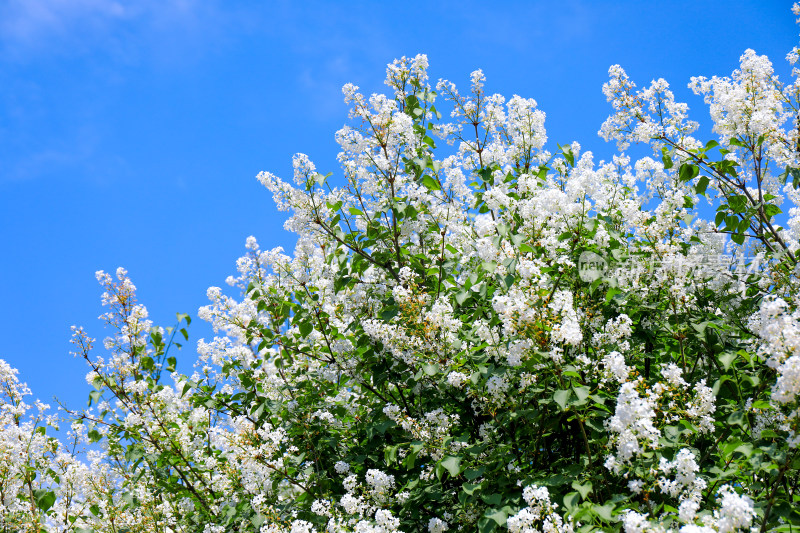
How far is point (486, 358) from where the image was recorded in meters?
4.69

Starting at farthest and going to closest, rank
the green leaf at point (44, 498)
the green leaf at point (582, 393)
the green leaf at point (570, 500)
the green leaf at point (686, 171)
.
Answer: the green leaf at point (44, 498)
the green leaf at point (686, 171)
the green leaf at point (582, 393)
the green leaf at point (570, 500)

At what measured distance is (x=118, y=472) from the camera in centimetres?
678

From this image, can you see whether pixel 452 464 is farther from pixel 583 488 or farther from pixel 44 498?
pixel 44 498

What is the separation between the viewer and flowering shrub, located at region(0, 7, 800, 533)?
394cm

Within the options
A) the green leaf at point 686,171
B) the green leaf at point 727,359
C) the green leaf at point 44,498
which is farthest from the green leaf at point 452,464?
the green leaf at point 44,498

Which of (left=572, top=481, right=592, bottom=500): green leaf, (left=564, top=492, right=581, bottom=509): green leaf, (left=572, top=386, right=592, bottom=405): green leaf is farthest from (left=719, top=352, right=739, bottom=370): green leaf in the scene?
(left=564, top=492, right=581, bottom=509): green leaf

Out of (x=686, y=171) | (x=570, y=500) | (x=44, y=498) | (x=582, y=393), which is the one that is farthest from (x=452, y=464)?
(x=44, y=498)

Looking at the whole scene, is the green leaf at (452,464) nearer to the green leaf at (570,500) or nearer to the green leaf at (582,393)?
the green leaf at (570,500)

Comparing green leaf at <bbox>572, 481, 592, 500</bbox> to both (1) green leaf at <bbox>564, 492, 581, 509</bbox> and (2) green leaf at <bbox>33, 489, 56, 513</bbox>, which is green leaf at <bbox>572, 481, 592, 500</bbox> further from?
(2) green leaf at <bbox>33, 489, 56, 513</bbox>

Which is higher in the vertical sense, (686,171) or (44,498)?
(686,171)

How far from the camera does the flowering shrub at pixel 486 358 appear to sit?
3939 millimetres

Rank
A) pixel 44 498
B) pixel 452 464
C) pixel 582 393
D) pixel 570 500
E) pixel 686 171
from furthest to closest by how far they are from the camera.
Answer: pixel 44 498
pixel 686 171
pixel 452 464
pixel 582 393
pixel 570 500

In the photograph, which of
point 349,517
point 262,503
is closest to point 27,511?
point 262,503

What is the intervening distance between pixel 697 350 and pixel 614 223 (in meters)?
1.32
